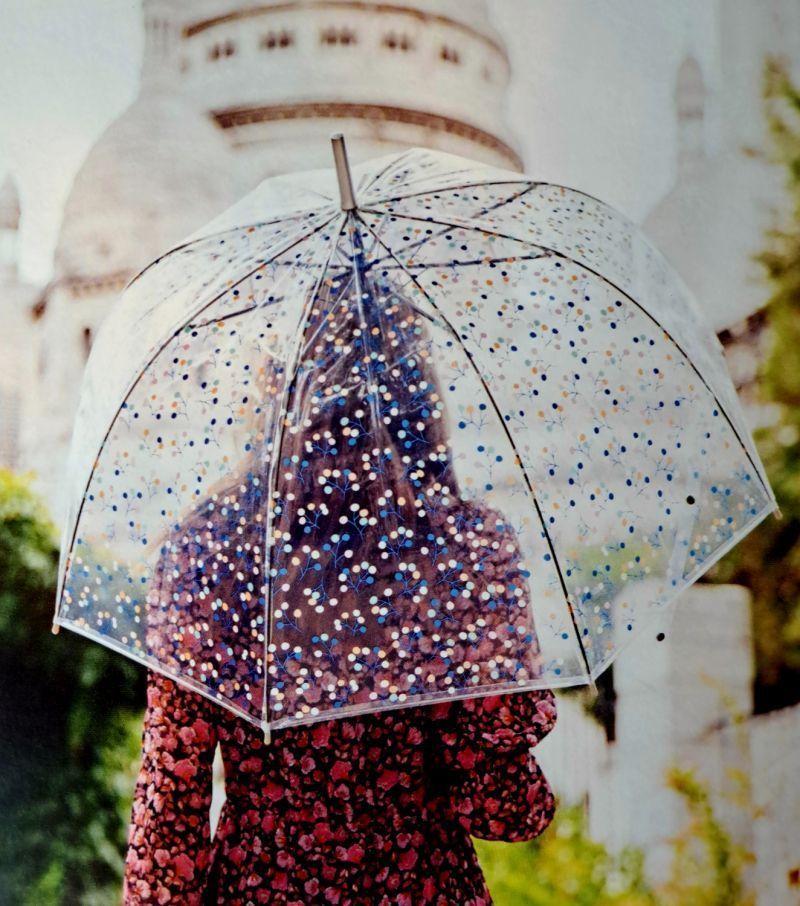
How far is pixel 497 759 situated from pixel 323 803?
24 cm

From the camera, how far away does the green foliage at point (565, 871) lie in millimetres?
2553

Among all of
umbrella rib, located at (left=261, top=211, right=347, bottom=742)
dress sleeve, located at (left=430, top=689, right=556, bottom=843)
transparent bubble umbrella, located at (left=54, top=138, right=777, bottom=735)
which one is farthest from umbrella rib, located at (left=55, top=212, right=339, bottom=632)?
dress sleeve, located at (left=430, top=689, right=556, bottom=843)

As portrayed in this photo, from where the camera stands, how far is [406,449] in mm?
1370

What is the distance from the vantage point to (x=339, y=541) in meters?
1.39

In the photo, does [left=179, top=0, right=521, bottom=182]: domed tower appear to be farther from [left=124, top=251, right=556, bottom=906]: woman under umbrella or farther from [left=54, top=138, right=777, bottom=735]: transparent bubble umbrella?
[left=124, top=251, right=556, bottom=906]: woman under umbrella

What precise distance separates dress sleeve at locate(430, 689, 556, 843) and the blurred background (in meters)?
1.09

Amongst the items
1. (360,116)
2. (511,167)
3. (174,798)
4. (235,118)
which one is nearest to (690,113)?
(511,167)

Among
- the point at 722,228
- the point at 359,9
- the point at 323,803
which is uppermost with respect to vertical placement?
the point at 359,9

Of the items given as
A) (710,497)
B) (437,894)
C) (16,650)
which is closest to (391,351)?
(710,497)

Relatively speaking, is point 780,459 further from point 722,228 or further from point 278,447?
point 278,447

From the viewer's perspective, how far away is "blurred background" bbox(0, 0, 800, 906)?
2.50 meters

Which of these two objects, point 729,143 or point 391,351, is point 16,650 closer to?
point 391,351

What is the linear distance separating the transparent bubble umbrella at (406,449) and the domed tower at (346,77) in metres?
1.08

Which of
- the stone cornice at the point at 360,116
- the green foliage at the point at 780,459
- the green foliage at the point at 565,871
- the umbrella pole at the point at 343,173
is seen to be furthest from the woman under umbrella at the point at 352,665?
the stone cornice at the point at 360,116
